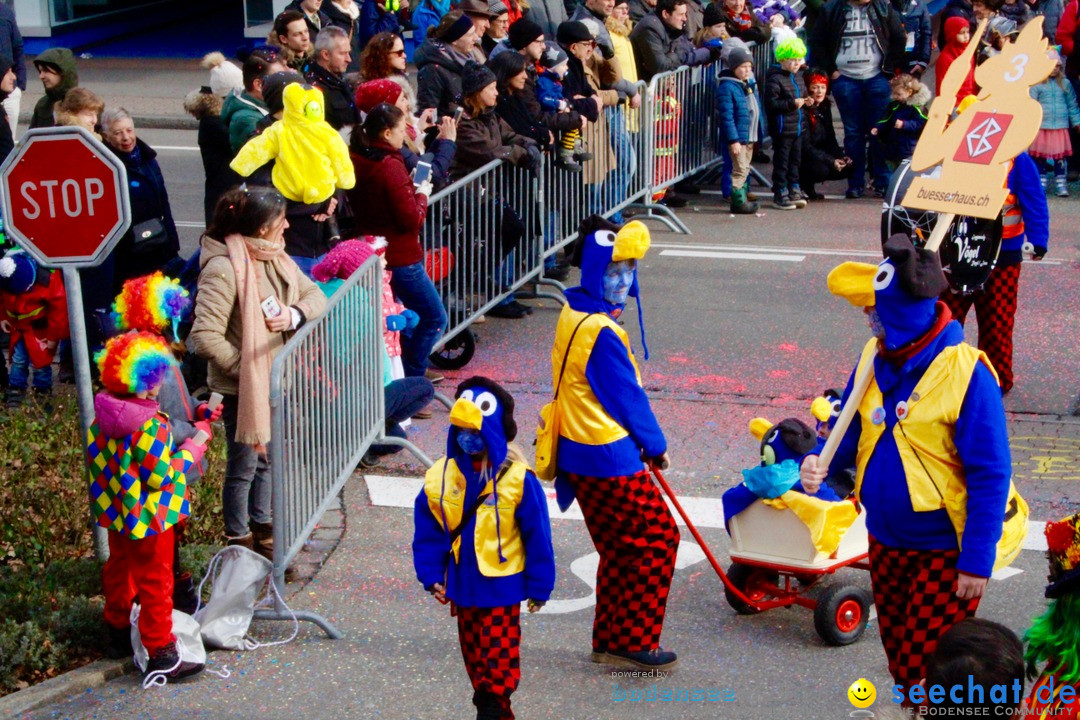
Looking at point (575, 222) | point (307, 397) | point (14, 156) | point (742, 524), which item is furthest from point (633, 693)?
point (575, 222)

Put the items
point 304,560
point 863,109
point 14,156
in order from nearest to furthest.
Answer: point 14,156 → point 304,560 → point 863,109

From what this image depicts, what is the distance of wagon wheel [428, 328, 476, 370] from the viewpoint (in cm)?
988

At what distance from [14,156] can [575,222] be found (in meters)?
A: 6.06

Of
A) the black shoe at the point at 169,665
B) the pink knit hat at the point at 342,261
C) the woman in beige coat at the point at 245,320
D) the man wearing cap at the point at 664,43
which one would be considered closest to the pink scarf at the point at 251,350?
the woman in beige coat at the point at 245,320

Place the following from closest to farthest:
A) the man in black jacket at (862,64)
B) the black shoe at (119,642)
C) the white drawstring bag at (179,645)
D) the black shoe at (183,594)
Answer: the white drawstring bag at (179,645), the black shoe at (119,642), the black shoe at (183,594), the man in black jacket at (862,64)

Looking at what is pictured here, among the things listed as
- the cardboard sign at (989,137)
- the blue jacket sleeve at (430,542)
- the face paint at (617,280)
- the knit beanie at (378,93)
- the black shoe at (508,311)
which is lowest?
the black shoe at (508,311)

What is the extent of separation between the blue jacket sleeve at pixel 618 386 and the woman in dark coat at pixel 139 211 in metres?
4.30

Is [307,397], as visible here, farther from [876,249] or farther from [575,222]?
[876,249]

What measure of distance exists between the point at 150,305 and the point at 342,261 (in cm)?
200

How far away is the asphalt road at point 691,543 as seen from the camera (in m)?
5.71

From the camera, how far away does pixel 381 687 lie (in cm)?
579

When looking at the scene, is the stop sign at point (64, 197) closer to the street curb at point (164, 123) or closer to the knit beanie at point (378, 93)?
the knit beanie at point (378, 93)

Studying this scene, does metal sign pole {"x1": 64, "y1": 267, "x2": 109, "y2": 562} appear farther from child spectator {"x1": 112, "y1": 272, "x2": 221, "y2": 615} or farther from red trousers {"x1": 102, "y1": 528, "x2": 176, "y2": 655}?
red trousers {"x1": 102, "y1": 528, "x2": 176, "y2": 655}

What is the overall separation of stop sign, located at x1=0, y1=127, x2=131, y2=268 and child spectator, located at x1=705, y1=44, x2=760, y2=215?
8570 mm
